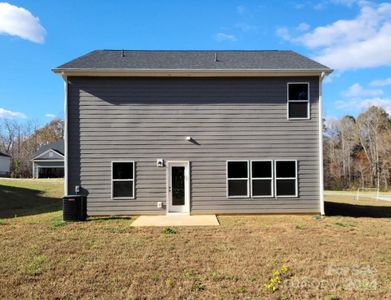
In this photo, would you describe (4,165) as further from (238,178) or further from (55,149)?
(238,178)

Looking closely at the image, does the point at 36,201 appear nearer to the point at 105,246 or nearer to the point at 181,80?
the point at 181,80

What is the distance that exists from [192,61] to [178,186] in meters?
4.86

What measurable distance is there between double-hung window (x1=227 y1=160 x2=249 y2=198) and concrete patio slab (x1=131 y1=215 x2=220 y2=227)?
1214 mm

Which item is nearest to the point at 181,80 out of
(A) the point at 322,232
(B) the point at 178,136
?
(B) the point at 178,136

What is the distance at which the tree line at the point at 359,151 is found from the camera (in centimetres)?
3762

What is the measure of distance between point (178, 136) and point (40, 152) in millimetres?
35300

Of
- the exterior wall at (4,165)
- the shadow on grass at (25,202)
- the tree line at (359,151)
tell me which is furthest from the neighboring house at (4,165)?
the tree line at (359,151)

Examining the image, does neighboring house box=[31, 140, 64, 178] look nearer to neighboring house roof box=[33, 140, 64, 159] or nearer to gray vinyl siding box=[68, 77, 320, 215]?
neighboring house roof box=[33, 140, 64, 159]

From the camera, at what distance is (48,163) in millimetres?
41406

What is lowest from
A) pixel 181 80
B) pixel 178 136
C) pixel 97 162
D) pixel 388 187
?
pixel 388 187

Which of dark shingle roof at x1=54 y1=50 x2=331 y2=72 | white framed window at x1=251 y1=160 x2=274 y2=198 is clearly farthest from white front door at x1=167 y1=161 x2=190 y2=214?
dark shingle roof at x1=54 y1=50 x2=331 y2=72

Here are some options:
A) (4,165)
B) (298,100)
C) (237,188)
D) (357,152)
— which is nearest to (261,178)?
(237,188)

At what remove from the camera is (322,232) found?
908 cm

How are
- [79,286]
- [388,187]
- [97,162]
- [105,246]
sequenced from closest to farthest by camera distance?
[79,286]
[105,246]
[97,162]
[388,187]
